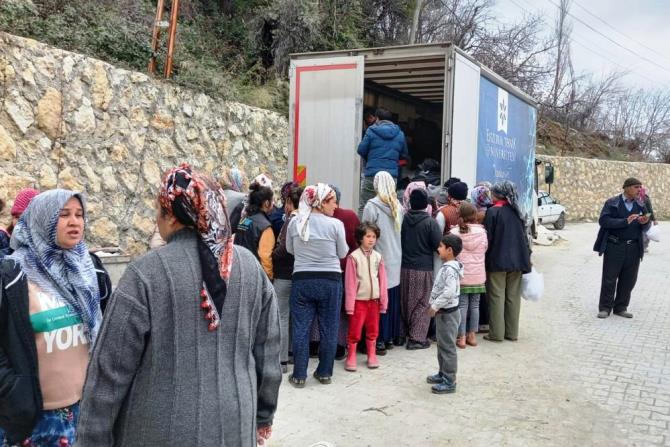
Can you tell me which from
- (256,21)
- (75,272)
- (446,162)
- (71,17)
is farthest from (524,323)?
(256,21)

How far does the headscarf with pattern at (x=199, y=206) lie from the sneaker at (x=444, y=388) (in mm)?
3579

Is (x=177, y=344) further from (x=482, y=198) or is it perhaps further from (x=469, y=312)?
(x=482, y=198)

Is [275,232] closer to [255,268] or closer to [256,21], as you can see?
[255,268]

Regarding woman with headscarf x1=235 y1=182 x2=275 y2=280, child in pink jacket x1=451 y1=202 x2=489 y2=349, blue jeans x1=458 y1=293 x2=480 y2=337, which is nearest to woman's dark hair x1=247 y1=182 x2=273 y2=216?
woman with headscarf x1=235 y1=182 x2=275 y2=280

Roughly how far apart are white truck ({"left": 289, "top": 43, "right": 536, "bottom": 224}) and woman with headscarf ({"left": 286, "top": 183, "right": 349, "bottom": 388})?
7.59 feet

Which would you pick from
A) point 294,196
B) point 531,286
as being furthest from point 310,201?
point 531,286

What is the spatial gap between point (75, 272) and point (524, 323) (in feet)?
21.3

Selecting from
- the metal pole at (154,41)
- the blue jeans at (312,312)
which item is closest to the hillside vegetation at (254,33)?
the metal pole at (154,41)

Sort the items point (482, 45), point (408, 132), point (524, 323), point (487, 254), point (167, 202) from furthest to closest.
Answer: point (482, 45)
point (408, 132)
point (524, 323)
point (487, 254)
point (167, 202)

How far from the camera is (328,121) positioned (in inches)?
304

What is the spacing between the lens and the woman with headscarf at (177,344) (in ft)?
6.09

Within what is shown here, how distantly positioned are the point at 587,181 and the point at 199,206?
87.0 ft

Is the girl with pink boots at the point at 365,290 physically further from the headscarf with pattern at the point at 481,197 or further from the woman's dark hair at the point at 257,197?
the headscarf with pattern at the point at 481,197

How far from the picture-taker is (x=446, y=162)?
7172 millimetres
